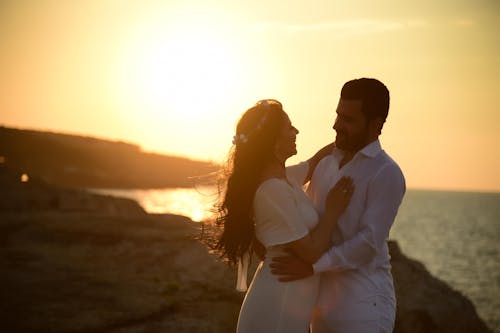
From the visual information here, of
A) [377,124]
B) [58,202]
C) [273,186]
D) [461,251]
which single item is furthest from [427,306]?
[461,251]

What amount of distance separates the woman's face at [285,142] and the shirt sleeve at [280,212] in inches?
10.9

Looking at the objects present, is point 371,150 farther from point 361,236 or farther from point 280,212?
point 280,212

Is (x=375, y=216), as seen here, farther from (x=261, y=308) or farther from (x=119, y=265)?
(x=119, y=265)

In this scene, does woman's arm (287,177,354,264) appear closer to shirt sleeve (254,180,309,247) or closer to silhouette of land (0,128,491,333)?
shirt sleeve (254,180,309,247)

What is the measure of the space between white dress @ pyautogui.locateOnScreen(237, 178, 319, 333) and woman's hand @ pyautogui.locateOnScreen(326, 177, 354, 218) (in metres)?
0.18

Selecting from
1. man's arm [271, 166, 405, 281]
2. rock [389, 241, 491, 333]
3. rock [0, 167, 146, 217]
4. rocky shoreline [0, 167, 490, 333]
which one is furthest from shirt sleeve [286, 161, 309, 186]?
rock [0, 167, 146, 217]

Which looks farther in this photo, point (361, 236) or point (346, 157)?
point (346, 157)

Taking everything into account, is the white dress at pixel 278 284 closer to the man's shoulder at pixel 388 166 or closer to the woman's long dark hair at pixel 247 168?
the woman's long dark hair at pixel 247 168

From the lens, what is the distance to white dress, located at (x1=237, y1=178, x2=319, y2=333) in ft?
13.2

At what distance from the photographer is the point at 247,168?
4.19 meters

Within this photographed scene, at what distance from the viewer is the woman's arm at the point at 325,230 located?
4.02m

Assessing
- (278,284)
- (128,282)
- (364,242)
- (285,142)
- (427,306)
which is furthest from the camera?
(427,306)

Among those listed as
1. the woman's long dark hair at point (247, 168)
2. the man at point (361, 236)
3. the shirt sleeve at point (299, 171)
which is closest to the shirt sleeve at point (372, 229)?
the man at point (361, 236)

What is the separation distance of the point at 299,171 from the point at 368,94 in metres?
1.15
